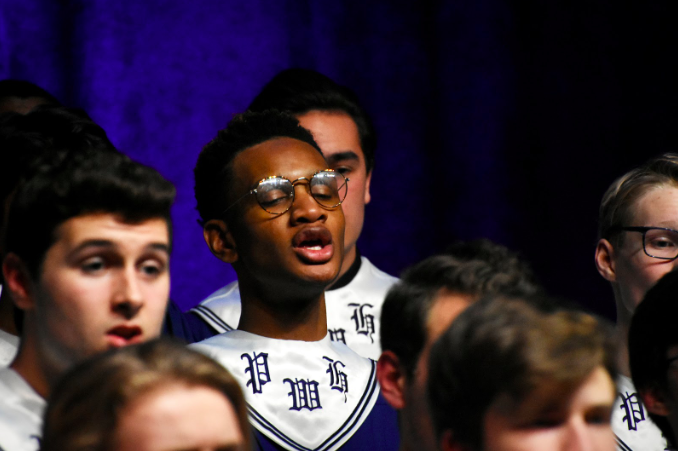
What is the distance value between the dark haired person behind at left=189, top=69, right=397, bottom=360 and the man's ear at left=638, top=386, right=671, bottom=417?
929mm

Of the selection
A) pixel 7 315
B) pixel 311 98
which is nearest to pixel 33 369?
pixel 7 315

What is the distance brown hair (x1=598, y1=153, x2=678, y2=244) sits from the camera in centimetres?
228

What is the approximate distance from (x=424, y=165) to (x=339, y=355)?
1595 mm

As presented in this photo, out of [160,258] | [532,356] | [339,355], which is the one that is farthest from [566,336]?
[339,355]


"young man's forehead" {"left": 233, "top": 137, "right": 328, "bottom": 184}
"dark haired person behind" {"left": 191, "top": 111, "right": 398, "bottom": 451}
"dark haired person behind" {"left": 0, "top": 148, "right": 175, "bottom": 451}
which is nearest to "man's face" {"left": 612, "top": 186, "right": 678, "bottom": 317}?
"dark haired person behind" {"left": 191, "top": 111, "right": 398, "bottom": 451}

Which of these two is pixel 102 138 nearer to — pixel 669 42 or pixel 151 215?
pixel 151 215

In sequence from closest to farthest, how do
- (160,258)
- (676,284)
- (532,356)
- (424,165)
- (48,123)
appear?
(532,356), (160,258), (676,284), (48,123), (424,165)

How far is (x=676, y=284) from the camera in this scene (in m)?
1.66

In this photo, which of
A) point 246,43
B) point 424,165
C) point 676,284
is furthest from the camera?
point 424,165

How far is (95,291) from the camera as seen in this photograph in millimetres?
1432

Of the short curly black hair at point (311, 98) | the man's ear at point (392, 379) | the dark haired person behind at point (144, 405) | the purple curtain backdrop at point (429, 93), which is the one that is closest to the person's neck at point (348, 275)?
the short curly black hair at point (311, 98)

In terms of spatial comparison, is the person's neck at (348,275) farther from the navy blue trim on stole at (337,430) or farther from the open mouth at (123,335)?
the open mouth at (123,335)

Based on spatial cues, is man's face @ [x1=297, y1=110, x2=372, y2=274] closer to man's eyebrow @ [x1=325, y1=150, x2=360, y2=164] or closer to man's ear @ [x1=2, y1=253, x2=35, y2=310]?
man's eyebrow @ [x1=325, y1=150, x2=360, y2=164]

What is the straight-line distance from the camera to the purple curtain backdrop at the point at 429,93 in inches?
122
